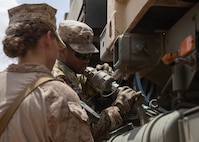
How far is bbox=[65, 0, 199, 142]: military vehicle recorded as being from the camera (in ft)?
8.30

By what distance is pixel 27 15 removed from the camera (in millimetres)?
2281

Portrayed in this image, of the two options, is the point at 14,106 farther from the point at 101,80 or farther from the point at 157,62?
the point at 101,80

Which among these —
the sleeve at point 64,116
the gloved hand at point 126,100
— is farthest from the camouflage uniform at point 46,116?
the gloved hand at point 126,100

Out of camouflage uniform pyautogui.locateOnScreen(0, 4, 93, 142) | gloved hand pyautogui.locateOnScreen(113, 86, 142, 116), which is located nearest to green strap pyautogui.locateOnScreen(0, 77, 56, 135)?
camouflage uniform pyautogui.locateOnScreen(0, 4, 93, 142)

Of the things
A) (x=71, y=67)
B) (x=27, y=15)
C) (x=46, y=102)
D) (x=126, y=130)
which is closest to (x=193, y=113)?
(x=46, y=102)

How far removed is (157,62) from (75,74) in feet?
2.19

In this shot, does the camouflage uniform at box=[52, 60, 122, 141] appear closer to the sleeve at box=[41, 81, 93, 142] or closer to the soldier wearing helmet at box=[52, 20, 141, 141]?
the soldier wearing helmet at box=[52, 20, 141, 141]

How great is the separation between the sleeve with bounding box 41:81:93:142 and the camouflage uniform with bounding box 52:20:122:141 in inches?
67.3

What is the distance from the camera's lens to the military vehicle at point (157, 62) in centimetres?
253

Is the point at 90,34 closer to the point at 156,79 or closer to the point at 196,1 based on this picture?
the point at 156,79

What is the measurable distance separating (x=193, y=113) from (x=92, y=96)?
2.23m

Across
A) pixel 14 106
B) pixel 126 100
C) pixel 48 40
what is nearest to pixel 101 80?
pixel 126 100

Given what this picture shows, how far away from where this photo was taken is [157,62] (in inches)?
142

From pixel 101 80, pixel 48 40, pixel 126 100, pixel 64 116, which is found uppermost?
pixel 48 40
